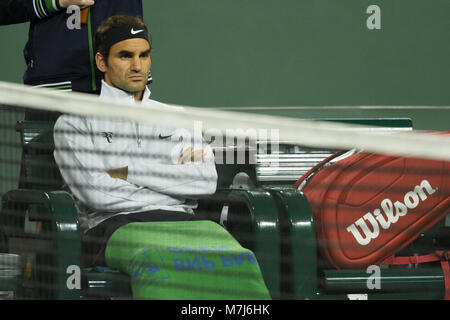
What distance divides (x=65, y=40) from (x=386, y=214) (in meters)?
1.19

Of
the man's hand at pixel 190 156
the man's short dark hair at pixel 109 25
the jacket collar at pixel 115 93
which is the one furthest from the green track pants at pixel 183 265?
the man's short dark hair at pixel 109 25

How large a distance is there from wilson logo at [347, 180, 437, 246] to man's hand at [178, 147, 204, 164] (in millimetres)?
431

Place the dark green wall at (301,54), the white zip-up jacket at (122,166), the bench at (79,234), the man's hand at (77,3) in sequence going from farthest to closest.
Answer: the dark green wall at (301,54) < the man's hand at (77,3) < the white zip-up jacket at (122,166) < the bench at (79,234)

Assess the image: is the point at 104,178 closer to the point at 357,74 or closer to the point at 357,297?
the point at 357,297

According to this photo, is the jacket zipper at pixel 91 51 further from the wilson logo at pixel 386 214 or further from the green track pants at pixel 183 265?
the wilson logo at pixel 386 214

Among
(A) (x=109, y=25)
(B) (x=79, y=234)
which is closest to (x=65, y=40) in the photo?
(A) (x=109, y=25)

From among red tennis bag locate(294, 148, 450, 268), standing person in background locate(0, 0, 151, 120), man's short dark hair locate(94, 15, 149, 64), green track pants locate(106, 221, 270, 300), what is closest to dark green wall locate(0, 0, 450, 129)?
standing person in background locate(0, 0, 151, 120)

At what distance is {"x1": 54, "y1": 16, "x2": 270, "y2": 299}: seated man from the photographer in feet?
5.57

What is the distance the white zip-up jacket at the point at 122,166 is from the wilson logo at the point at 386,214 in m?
0.40

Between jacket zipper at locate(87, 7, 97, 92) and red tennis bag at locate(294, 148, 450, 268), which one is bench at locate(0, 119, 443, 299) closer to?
red tennis bag at locate(294, 148, 450, 268)

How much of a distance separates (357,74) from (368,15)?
0.31m

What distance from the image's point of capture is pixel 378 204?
201cm

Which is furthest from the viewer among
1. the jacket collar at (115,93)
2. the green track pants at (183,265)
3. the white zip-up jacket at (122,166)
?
the jacket collar at (115,93)

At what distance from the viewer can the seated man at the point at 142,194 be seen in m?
1.70
